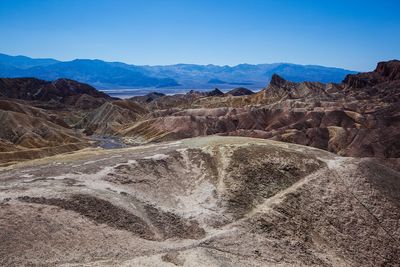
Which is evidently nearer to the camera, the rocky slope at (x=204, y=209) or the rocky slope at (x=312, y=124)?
the rocky slope at (x=204, y=209)

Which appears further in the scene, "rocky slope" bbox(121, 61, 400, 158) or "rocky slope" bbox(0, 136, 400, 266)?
"rocky slope" bbox(121, 61, 400, 158)

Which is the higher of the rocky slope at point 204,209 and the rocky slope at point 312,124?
the rocky slope at point 204,209

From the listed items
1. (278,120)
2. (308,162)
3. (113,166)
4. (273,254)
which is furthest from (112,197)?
(278,120)

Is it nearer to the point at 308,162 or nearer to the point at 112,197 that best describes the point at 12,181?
the point at 112,197

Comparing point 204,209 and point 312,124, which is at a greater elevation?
point 204,209

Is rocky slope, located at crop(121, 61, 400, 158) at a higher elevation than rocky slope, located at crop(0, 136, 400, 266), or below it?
below

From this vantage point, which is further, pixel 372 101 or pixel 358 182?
pixel 372 101

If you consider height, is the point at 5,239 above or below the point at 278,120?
above

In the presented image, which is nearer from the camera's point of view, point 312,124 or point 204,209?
point 204,209
